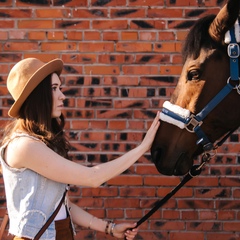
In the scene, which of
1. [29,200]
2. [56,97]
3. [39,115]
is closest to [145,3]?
[56,97]

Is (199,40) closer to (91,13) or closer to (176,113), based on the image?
(176,113)

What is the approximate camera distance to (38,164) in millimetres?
2498

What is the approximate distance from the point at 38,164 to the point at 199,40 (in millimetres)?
1157

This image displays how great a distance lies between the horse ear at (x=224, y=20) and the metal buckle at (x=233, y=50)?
0.09 metres

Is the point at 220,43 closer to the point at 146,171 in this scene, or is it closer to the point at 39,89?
the point at 39,89

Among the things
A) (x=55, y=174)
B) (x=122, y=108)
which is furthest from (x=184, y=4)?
(x=55, y=174)

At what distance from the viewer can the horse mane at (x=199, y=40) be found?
2.88m

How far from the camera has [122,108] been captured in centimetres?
396

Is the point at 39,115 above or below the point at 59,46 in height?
below

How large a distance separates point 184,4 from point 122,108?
0.94 meters

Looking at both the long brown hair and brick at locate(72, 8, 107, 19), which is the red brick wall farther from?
the long brown hair

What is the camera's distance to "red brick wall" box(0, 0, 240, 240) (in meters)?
3.93

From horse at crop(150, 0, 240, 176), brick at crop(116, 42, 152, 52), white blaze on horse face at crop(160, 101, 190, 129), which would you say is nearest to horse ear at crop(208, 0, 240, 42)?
horse at crop(150, 0, 240, 176)

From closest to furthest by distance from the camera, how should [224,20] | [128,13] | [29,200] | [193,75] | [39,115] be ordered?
1. [29,200]
2. [39,115]
3. [224,20]
4. [193,75]
5. [128,13]
